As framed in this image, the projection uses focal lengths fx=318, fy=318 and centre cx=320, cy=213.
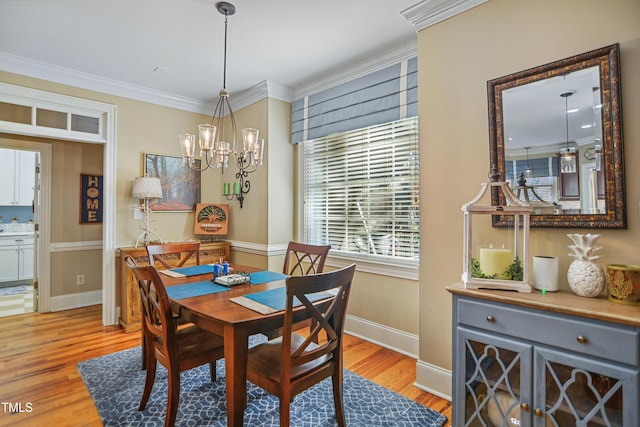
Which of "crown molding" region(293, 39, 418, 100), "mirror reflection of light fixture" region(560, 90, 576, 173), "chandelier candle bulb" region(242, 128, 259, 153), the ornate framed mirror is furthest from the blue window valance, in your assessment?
"chandelier candle bulb" region(242, 128, 259, 153)

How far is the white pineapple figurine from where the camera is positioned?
148 cm

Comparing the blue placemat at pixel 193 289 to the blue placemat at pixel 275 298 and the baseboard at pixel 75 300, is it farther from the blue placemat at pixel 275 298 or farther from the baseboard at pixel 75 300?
the baseboard at pixel 75 300

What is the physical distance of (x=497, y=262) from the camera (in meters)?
1.69

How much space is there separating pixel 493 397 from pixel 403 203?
1672mm

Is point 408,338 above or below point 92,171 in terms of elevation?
below

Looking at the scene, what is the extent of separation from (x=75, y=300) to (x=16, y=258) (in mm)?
2148

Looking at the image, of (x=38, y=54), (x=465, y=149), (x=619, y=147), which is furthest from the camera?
(x=38, y=54)

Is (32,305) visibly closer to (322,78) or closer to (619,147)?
(322,78)

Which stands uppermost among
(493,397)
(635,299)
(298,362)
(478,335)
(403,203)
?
(403,203)

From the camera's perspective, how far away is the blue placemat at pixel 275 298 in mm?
1731

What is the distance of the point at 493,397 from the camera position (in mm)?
1562

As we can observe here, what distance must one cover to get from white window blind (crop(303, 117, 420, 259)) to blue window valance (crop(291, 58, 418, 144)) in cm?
13

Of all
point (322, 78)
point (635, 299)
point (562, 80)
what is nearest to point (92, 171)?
point (322, 78)

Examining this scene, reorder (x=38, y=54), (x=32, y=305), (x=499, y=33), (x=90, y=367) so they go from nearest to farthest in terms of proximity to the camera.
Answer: (x=499, y=33)
(x=90, y=367)
(x=38, y=54)
(x=32, y=305)
